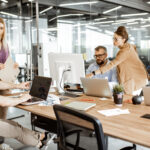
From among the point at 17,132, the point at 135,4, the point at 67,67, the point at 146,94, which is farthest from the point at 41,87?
the point at 135,4

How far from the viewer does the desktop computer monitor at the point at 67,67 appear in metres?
2.59

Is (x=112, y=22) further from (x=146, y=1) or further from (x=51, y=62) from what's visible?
(x=51, y=62)

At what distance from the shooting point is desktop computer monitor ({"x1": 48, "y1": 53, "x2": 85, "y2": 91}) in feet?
8.50

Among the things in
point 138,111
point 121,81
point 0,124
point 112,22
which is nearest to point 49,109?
point 0,124

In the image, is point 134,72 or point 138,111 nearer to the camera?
point 138,111

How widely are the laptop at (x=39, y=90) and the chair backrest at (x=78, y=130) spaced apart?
2.68 feet

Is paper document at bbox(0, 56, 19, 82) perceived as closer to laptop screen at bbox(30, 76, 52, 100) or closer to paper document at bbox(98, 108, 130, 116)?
laptop screen at bbox(30, 76, 52, 100)

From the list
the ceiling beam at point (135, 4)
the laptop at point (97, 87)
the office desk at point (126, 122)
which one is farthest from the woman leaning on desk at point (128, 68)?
the ceiling beam at point (135, 4)

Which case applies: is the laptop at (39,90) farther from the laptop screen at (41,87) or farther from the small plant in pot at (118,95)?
the small plant in pot at (118,95)

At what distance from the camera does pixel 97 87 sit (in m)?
2.52

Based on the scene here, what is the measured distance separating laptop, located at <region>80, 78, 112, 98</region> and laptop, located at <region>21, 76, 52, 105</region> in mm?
462

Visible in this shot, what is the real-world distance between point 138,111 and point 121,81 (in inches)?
42.9

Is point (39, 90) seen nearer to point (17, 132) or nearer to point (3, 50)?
point (17, 132)

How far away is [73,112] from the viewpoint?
4.09 feet
